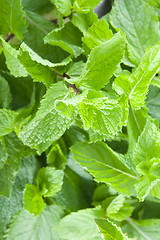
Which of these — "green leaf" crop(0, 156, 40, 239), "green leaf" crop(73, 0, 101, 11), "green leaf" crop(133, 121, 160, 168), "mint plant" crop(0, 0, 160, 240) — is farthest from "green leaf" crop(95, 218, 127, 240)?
"green leaf" crop(73, 0, 101, 11)

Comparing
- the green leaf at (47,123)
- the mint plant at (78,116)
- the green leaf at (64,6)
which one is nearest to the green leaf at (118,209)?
the mint plant at (78,116)

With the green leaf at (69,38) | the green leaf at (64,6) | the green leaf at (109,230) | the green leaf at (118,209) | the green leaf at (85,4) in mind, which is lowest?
the green leaf at (118,209)

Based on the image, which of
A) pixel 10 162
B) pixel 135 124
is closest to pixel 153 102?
pixel 135 124

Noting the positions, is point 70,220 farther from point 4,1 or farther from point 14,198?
point 4,1

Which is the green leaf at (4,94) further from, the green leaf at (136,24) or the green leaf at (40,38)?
the green leaf at (136,24)

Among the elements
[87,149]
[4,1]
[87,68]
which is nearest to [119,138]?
[87,149]

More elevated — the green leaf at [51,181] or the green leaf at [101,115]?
the green leaf at [101,115]

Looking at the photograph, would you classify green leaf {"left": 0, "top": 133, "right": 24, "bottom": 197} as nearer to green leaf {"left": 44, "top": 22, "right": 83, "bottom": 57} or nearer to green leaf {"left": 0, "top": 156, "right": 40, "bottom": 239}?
green leaf {"left": 0, "top": 156, "right": 40, "bottom": 239}
